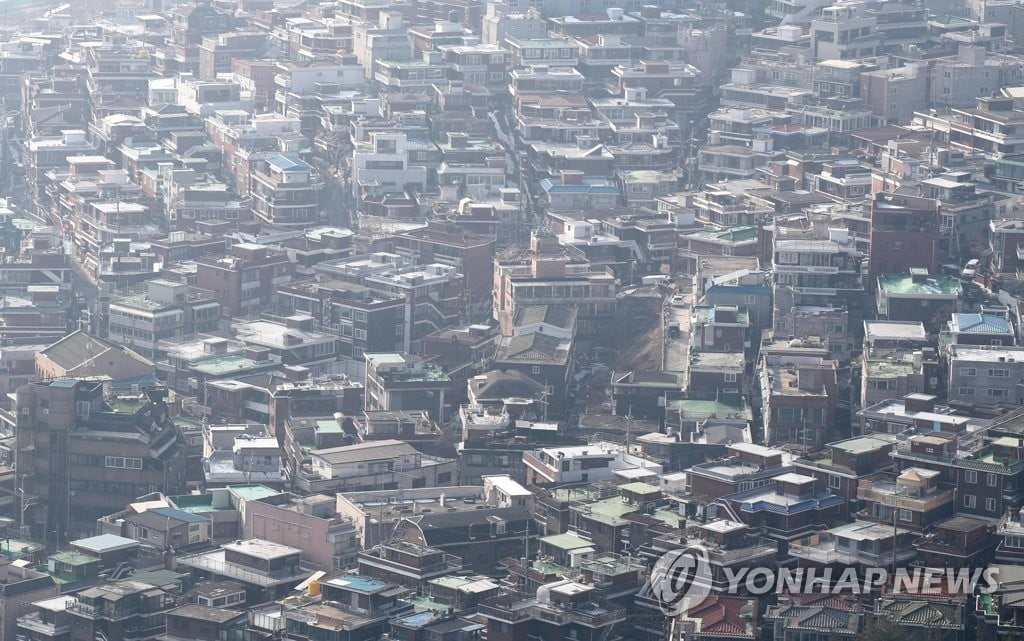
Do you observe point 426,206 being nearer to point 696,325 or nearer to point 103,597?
point 696,325

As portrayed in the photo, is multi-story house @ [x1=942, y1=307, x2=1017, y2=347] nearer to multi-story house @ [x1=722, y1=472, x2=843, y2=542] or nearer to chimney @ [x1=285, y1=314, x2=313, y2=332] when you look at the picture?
multi-story house @ [x1=722, y1=472, x2=843, y2=542]

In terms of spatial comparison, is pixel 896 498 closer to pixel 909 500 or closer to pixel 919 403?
pixel 909 500

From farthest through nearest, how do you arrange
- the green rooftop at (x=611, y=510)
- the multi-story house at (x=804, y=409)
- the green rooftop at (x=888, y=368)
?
the green rooftop at (x=888, y=368) < the multi-story house at (x=804, y=409) < the green rooftop at (x=611, y=510)

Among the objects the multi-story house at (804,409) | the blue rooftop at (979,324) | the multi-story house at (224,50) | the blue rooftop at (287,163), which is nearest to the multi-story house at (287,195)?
the blue rooftop at (287,163)

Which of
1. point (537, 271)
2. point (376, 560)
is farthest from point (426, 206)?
point (376, 560)

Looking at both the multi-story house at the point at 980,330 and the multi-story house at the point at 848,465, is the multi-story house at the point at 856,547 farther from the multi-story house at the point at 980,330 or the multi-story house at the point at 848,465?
the multi-story house at the point at 980,330
